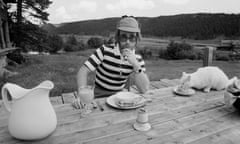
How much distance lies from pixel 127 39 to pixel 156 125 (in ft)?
2.44

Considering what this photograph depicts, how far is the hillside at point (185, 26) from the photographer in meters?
6.58

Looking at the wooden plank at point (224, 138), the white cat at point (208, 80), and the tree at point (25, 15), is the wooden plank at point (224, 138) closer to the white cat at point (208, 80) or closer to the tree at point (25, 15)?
the white cat at point (208, 80)

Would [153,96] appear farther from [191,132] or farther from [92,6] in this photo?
[92,6]

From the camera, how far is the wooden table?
65 centimetres

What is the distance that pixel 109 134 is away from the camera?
27.0 inches

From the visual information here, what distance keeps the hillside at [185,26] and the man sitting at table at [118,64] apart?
5049 mm

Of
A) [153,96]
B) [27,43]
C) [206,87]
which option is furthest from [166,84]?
[27,43]

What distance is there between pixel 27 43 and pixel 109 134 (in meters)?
5.80

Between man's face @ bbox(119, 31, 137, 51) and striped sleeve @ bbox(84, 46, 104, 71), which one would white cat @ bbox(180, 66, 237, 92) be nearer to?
man's face @ bbox(119, 31, 137, 51)

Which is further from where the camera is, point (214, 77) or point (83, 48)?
point (83, 48)

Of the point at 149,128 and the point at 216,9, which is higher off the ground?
the point at 216,9

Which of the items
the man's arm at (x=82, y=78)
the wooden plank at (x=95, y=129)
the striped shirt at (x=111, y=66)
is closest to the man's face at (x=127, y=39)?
the striped shirt at (x=111, y=66)

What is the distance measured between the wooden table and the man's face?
0.50 meters

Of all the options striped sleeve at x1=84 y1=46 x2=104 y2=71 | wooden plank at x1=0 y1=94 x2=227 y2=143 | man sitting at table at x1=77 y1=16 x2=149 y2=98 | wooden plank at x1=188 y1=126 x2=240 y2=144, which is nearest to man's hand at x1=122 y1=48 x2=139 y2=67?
man sitting at table at x1=77 y1=16 x2=149 y2=98
